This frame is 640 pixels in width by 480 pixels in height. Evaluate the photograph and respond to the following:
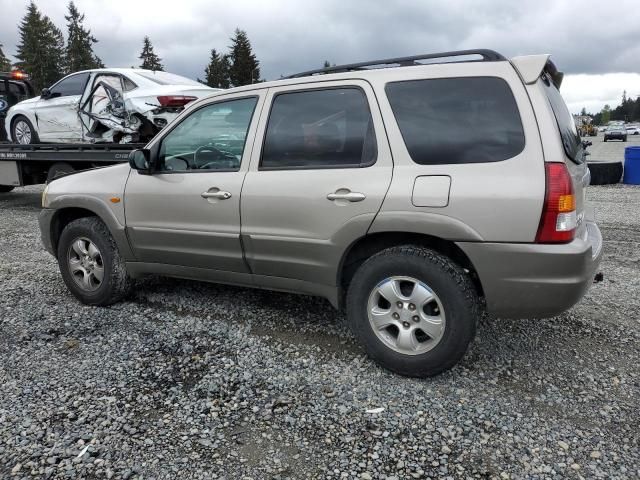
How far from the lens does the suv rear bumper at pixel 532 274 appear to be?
2688 millimetres

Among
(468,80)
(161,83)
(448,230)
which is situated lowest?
(448,230)

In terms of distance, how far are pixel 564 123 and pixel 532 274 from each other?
968mm

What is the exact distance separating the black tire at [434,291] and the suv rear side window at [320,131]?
0.63 meters

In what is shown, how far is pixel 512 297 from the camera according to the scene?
9.27ft

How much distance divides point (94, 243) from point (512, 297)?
132 inches

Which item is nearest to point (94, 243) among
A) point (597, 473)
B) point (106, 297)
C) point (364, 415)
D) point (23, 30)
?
point (106, 297)

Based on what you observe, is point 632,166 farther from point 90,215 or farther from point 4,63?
point 4,63

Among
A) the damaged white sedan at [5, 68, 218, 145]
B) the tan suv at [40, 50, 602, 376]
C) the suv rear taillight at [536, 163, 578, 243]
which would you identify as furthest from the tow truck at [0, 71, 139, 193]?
the suv rear taillight at [536, 163, 578, 243]

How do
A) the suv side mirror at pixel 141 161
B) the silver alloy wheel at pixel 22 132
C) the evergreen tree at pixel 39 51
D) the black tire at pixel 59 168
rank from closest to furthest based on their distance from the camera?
the suv side mirror at pixel 141 161, the black tire at pixel 59 168, the silver alloy wheel at pixel 22 132, the evergreen tree at pixel 39 51

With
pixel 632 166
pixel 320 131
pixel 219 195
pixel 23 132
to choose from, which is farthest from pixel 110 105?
pixel 632 166

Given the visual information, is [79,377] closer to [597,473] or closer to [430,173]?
[430,173]

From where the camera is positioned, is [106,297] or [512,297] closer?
[512,297]

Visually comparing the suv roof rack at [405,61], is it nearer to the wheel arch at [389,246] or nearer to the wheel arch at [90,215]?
the wheel arch at [389,246]

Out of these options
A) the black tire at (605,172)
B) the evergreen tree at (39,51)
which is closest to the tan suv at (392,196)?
the black tire at (605,172)
